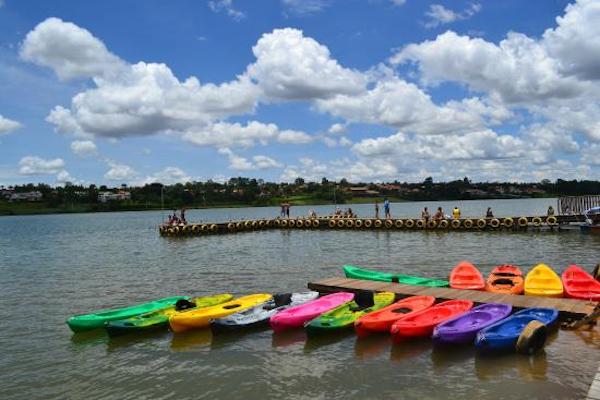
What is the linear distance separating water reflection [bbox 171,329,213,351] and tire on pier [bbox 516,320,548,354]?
25.9 feet

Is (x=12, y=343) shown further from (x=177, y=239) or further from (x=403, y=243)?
(x=177, y=239)

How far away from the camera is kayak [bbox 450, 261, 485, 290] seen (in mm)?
17583

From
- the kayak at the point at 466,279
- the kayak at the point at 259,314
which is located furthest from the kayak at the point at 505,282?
the kayak at the point at 259,314

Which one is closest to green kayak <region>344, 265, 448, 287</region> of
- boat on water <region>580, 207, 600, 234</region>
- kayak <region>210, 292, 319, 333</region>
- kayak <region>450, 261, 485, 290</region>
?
kayak <region>450, 261, 485, 290</region>

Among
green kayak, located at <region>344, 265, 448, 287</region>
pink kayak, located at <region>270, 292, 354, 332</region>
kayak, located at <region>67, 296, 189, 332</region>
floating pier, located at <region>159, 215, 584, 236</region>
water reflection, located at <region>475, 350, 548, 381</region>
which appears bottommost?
water reflection, located at <region>475, 350, 548, 381</region>

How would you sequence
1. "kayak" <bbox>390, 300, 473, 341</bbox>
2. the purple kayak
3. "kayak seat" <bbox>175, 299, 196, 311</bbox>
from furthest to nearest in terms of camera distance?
"kayak seat" <bbox>175, 299, 196, 311</bbox> → "kayak" <bbox>390, 300, 473, 341</bbox> → the purple kayak

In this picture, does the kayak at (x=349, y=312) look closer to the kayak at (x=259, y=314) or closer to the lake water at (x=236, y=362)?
the lake water at (x=236, y=362)

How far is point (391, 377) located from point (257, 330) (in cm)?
500

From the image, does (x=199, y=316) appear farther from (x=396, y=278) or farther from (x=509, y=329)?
(x=509, y=329)

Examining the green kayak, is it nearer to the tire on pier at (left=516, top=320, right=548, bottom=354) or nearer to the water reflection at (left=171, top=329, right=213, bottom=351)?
the tire on pier at (left=516, top=320, right=548, bottom=354)

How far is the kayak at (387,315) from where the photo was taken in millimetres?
13227

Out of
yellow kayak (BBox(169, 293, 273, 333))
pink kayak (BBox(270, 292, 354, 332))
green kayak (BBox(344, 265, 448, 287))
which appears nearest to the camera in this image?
pink kayak (BBox(270, 292, 354, 332))

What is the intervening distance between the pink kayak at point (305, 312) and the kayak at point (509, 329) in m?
4.93

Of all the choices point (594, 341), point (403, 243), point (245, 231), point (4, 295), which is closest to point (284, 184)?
point (245, 231)
